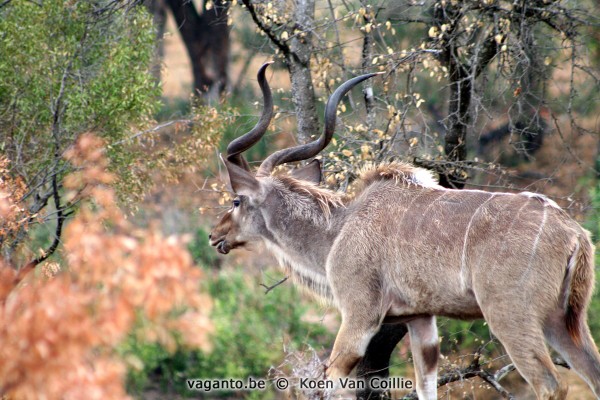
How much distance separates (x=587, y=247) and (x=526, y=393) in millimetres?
5464

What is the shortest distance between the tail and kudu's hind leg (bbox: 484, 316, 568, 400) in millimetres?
244

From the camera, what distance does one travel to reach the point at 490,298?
15.1 feet

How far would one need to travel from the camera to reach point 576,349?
15.2 feet

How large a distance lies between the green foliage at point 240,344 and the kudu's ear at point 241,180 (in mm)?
5289

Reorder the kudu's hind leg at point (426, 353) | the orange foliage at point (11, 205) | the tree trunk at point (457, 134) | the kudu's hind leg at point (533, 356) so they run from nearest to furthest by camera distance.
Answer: the kudu's hind leg at point (533, 356), the orange foliage at point (11, 205), the kudu's hind leg at point (426, 353), the tree trunk at point (457, 134)

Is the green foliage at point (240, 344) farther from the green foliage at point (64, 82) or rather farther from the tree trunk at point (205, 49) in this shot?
the tree trunk at point (205, 49)

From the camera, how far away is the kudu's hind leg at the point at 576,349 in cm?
462

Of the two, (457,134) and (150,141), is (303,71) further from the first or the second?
(150,141)

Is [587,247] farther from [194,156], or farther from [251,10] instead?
[194,156]

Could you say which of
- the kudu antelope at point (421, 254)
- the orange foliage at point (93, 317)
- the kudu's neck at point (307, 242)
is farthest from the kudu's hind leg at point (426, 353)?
the orange foliage at point (93, 317)

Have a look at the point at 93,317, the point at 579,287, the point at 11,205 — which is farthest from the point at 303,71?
the point at 93,317

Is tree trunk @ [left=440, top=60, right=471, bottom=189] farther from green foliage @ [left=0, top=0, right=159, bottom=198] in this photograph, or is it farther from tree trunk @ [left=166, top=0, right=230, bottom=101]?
tree trunk @ [left=166, top=0, right=230, bottom=101]

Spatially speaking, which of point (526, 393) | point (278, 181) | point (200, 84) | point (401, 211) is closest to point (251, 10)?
point (278, 181)

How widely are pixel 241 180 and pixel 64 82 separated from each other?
1.94 metres
